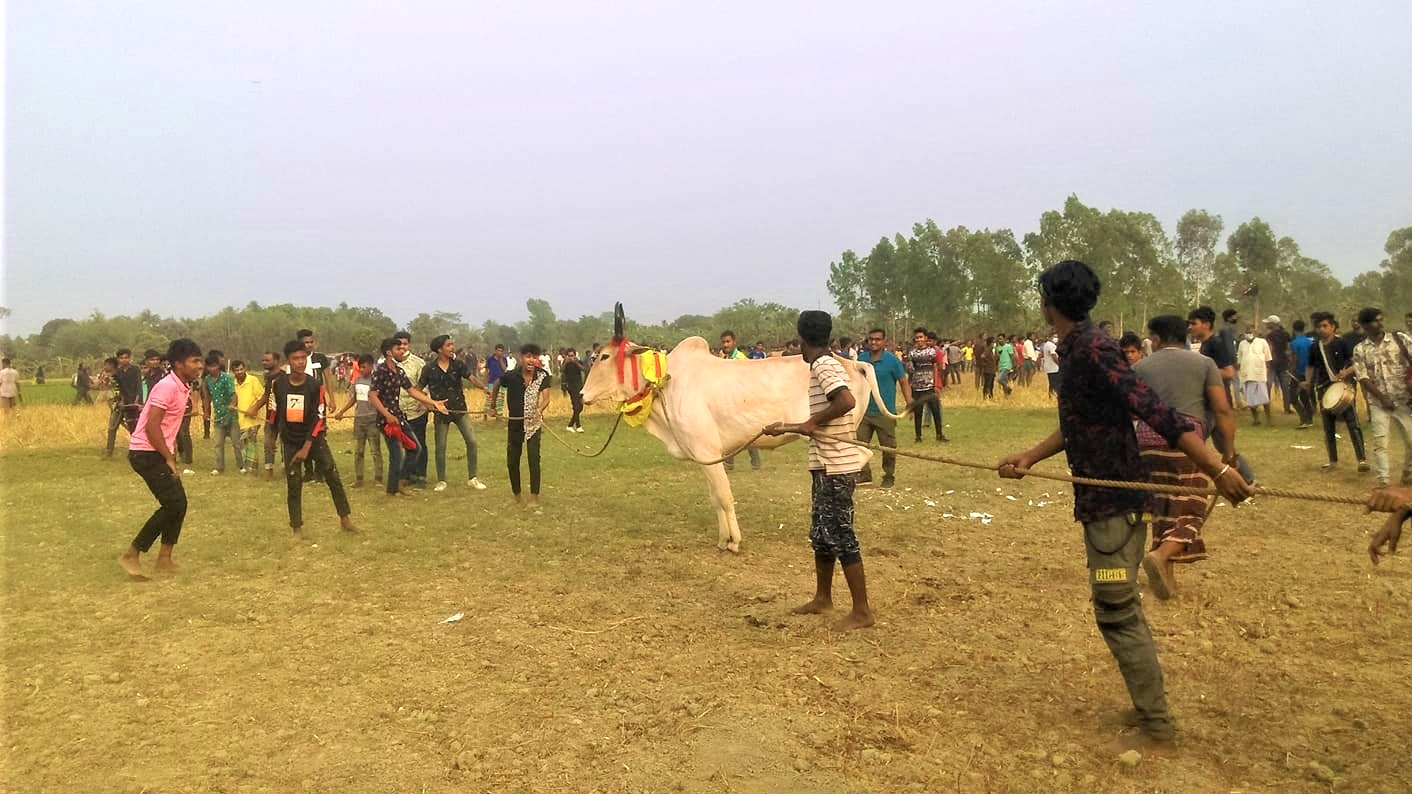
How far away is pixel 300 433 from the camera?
8531 mm

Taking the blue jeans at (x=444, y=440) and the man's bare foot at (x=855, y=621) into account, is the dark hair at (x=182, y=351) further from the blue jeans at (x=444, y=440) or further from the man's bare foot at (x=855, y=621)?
the man's bare foot at (x=855, y=621)

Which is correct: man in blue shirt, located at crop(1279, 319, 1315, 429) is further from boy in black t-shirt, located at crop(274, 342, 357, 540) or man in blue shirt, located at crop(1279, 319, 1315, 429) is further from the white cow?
boy in black t-shirt, located at crop(274, 342, 357, 540)

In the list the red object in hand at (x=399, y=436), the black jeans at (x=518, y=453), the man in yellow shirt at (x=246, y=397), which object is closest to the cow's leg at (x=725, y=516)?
the black jeans at (x=518, y=453)

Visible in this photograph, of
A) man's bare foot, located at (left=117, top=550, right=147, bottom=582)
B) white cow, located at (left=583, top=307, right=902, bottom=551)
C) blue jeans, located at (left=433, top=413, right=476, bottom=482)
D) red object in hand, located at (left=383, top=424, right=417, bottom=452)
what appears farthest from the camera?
blue jeans, located at (left=433, top=413, right=476, bottom=482)

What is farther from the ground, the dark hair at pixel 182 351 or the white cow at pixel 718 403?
the dark hair at pixel 182 351

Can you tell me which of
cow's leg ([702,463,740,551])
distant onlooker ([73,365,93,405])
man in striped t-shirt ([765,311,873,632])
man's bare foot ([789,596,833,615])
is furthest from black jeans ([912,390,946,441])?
distant onlooker ([73,365,93,405])

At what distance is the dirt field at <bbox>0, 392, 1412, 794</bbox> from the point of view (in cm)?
377

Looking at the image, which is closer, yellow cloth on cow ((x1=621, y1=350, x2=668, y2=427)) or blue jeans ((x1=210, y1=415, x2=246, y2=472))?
yellow cloth on cow ((x1=621, y1=350, x2=668, y2=427))

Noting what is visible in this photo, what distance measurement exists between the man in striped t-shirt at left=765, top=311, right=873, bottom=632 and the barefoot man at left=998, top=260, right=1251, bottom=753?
1.68 meters

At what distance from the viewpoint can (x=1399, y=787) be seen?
11.2ft

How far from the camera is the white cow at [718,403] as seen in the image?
8023 millimetres

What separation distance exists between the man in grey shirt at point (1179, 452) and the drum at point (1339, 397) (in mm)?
5131

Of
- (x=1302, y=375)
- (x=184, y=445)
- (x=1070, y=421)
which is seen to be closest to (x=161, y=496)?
(x=1070, y=421)

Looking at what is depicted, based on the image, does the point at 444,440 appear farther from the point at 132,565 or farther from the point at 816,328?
the point at 816,328
